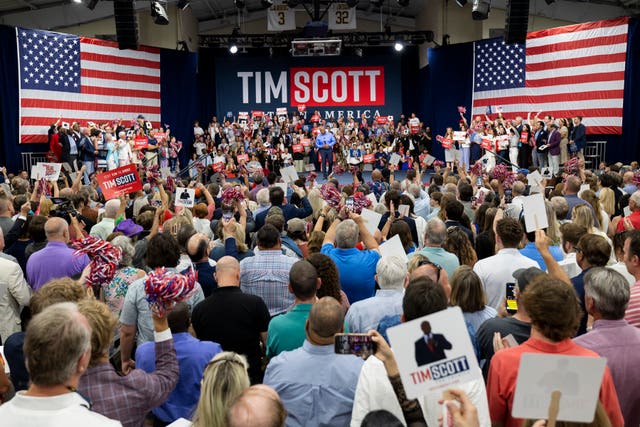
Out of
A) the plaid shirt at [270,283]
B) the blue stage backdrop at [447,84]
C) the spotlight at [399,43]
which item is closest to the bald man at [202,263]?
the plaid shirt at [270,283]

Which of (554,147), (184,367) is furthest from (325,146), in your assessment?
(184,367)

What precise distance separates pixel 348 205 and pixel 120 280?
98.3 inches

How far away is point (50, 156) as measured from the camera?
1673 cm

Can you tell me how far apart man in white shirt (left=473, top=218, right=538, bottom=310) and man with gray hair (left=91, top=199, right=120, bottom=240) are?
3608 mm

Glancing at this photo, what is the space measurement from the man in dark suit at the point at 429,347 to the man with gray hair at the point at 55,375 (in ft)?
3.24

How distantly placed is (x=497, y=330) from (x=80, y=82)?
59.1ft

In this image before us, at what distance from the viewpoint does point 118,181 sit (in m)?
7.81

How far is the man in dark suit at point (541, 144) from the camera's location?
17.4 metres

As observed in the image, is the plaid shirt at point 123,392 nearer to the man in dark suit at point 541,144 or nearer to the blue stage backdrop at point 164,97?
the blue stage backdrop at point 164,97

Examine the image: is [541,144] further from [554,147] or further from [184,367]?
[184,367]

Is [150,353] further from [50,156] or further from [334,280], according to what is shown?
[50,156]

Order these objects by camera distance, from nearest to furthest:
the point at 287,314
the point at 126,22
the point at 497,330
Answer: the point at 497,330 < the point at 287,314 < the point at 126,22

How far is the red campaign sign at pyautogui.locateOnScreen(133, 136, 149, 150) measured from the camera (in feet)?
61.3

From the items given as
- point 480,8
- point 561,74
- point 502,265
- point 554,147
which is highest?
point 480,8
